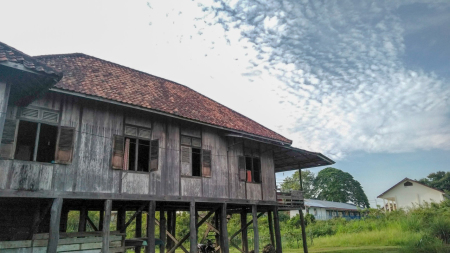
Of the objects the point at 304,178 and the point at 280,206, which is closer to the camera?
the point at 280,206

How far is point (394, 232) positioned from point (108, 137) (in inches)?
797

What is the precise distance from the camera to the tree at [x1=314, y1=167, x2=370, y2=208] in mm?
58281

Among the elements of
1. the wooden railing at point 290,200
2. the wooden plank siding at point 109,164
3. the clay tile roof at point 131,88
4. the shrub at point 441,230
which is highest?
the clay tile roof at point 131,88

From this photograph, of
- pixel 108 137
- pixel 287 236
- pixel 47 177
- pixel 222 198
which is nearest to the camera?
pixel 47 177

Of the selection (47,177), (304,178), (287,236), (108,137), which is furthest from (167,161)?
(304,178)

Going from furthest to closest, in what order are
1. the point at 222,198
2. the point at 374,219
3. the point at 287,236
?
1. the point at 374,219
2. the point at 287,236
3. the point at 222,198

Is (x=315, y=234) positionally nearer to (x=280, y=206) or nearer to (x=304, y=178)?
(x=280, y=206)

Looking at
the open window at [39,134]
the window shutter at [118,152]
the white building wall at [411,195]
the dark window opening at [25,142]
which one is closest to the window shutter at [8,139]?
the open window at [39,134]

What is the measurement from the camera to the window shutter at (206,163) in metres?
12.4

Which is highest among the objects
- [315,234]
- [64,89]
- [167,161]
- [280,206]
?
[64,89]

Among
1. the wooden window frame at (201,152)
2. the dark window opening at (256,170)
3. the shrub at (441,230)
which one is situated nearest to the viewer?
the wooden window frame at (201,152)

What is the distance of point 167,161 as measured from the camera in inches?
448

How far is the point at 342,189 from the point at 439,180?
14710 mm

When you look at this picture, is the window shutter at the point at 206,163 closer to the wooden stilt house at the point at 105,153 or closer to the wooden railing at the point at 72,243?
the wooden stilt house at the point at 105,153
